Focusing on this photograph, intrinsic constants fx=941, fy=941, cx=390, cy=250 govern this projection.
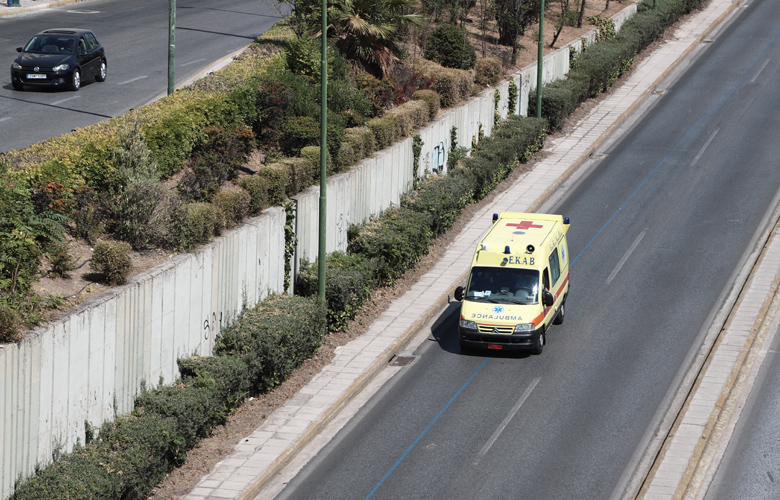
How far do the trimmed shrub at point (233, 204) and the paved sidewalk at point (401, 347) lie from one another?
156 inches

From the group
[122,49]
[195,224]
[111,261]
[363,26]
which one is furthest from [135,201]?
[122,49]

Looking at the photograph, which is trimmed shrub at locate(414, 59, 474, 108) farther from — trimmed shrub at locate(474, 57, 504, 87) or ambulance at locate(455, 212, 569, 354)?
ambulance at locate(455, 212, 569, 354)

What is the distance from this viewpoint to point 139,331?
17.0 metres

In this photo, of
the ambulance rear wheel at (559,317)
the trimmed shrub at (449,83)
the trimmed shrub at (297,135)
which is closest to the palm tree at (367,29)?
the trimmed shrub at (449,83)

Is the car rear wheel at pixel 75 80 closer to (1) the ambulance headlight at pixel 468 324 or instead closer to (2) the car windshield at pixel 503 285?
(2) the car windshield at pixel 503 285

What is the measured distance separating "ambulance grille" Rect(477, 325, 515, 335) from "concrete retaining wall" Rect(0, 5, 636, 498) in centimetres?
509

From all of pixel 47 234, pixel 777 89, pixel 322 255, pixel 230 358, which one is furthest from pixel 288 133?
pixel 777 89

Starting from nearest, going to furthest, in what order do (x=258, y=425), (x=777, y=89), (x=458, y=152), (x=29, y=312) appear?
(x=29, y=312)
(x=258, y=425)
(x=458, y=152)
(x=777, y=89)

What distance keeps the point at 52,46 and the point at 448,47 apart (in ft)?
49.5

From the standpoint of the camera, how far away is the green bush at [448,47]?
37.9 metres

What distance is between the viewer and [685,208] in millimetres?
31062

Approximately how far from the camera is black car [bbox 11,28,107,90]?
31.8m

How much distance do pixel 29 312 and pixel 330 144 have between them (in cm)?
1259

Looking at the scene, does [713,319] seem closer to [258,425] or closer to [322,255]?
[322,255]
